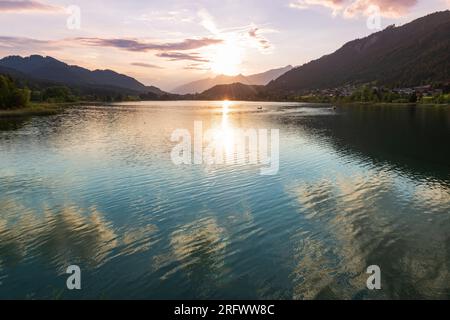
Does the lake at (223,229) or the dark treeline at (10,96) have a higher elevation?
the dark treeline at (10,96)

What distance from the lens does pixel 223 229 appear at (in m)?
31.3

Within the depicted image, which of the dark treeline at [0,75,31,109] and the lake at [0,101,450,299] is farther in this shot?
the dark treeline at [0,75,31,109]

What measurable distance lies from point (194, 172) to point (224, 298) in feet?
105

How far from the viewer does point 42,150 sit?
73.1 metres

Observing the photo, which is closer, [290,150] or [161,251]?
[161,251]

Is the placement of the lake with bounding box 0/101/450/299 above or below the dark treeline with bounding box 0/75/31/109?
below

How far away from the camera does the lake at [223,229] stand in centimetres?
2256

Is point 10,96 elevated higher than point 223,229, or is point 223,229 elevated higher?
point 10,96

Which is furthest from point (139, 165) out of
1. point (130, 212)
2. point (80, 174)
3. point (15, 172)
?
point (130, 212)

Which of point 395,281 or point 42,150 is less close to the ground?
point 42,150

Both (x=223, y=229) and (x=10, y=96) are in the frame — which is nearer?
(x=223, y=229)

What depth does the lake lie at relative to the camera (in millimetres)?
22562

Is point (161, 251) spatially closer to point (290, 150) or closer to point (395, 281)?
point (395, 281)

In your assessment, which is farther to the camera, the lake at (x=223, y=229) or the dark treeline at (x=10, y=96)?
the dark treeline at (x=10, y=96)
